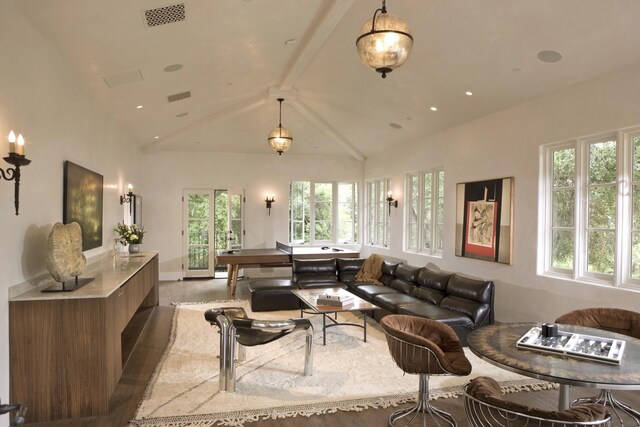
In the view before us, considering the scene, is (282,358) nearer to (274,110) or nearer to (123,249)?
(123,249)

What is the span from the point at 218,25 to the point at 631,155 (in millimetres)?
4388

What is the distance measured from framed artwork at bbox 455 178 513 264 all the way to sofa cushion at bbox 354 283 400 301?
1312mm

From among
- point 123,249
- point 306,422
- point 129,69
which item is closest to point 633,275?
point 306,422

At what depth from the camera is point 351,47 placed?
5.59 meters

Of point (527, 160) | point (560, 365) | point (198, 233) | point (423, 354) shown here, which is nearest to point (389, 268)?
point (527, 160)

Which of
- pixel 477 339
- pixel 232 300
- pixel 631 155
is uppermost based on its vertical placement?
pixel 631 155

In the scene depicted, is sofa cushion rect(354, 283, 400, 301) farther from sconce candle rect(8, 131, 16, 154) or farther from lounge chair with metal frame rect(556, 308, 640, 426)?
sconce candle rect(8, 131, 16, 154)

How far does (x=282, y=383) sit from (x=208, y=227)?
22.9 ft

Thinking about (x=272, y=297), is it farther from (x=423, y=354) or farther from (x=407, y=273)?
(x=423, y=354)

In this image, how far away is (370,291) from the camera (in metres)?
6.66

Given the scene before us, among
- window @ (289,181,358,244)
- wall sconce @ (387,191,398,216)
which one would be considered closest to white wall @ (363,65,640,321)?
wall sconce @ (387,191,398,216)

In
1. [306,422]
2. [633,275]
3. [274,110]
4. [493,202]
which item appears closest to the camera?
[306,422]

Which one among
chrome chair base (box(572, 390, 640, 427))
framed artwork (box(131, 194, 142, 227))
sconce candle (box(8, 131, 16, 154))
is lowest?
chrome chair base (box(572, 390, 640, 427))

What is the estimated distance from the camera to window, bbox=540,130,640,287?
14.5 feet
